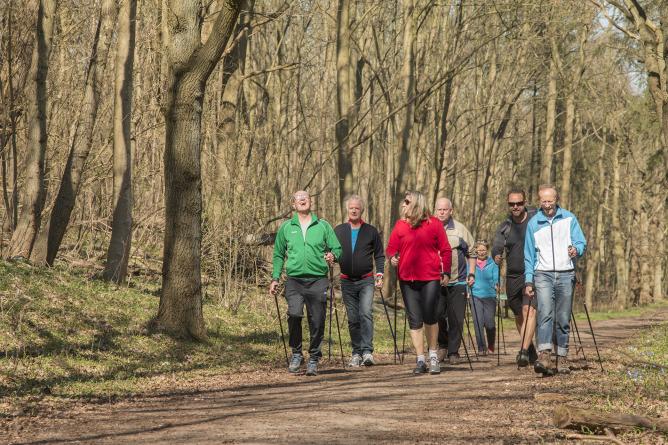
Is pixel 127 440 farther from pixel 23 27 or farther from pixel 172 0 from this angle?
pixel 23 27

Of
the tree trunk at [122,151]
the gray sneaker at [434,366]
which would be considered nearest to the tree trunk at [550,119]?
the tree trunk at [122,151]

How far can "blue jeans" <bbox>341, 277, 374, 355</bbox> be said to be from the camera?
13.0 m

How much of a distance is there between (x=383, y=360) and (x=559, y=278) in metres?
3.98

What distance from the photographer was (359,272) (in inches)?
511

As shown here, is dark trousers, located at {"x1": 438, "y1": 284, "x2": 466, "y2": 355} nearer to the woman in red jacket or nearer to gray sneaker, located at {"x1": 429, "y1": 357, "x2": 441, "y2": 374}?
the woman in red jacket

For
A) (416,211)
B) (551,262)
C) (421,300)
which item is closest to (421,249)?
(416,211)

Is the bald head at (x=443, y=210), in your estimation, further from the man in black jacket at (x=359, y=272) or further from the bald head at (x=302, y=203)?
the bald head at (x=302, y=203)

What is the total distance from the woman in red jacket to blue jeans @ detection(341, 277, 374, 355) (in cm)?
130

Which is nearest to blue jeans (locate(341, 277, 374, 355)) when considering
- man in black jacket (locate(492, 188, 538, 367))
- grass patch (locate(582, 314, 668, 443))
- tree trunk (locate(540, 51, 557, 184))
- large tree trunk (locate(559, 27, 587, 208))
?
man in black jacket (locate(492, 188, 538, 367))

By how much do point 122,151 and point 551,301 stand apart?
8208mm

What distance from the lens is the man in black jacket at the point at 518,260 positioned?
12.0 metres

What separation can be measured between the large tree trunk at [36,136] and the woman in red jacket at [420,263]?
22.1ft

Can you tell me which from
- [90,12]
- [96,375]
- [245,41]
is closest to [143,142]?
[90,12]

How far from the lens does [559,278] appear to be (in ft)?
36.9
